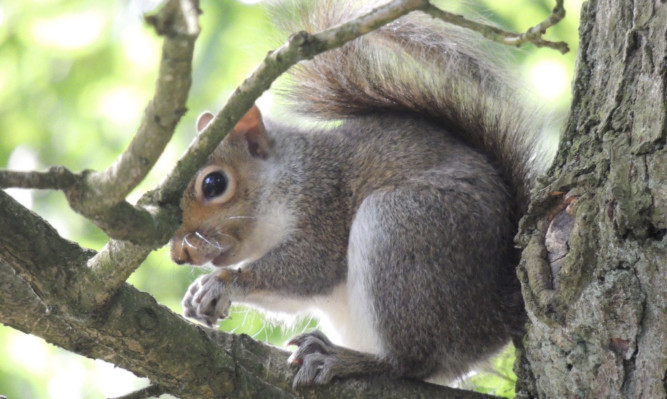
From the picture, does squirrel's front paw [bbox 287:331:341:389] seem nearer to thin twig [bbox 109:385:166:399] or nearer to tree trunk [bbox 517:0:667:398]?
thin twig [bbox 109:385:166:399]

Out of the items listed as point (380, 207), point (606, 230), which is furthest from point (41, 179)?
point (380, 207)

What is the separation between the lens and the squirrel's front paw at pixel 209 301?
8.70 ft

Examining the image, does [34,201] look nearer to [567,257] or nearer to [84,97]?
[84,97]

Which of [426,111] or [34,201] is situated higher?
[34,201]

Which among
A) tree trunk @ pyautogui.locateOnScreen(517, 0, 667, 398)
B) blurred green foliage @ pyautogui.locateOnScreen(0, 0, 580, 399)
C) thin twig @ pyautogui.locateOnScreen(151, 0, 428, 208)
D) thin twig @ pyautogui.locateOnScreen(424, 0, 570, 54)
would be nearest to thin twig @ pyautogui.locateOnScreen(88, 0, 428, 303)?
thin twig @ pyautogui.locateOnScreen(151, 0, 428, 208)

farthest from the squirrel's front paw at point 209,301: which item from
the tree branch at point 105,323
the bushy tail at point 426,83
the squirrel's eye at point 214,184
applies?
the bushy tail at point 426,83

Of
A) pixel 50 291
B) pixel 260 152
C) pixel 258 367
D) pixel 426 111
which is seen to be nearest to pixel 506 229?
pixel 426 111

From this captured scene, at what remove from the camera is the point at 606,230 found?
164 cm

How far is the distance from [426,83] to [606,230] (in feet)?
4.40

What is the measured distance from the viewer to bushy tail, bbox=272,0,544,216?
266 cm

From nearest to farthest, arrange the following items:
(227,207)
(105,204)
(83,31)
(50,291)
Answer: (105,204)
(50,291)
(227,207)
(83,31)

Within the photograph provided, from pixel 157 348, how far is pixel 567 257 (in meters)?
1.04

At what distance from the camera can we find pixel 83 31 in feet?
12.5

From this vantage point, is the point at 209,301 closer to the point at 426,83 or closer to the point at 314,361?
the point at 314,361
